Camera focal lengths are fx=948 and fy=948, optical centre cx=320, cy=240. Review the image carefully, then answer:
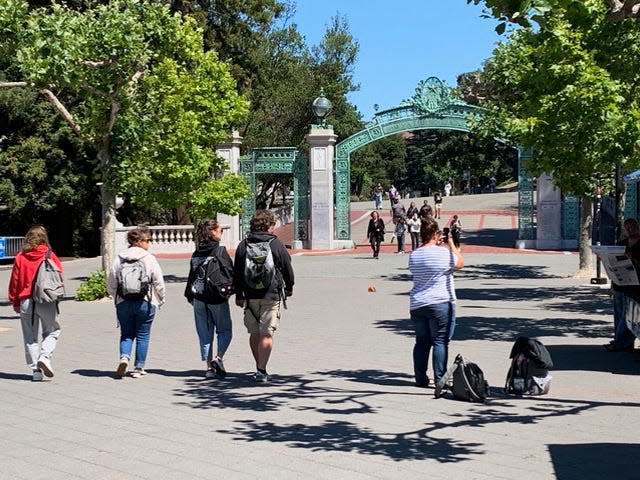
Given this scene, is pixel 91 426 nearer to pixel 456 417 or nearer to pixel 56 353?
pixel 456 417

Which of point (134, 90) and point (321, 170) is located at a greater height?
point (134, 90)

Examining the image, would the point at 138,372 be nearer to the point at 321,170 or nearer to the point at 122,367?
the point at 122,367

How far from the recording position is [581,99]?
14.5 meters

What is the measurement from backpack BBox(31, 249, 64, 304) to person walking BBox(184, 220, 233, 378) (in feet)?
4.53

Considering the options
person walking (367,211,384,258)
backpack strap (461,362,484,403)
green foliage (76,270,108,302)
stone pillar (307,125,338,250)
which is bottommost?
backpack strap (461,362,484,403)

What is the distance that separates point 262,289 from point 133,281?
4.68ft

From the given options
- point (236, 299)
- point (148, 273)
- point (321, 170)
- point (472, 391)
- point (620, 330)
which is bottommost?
point (472, 391)

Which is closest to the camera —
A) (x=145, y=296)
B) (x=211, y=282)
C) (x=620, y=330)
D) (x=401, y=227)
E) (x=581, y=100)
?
(x=211, y=282)

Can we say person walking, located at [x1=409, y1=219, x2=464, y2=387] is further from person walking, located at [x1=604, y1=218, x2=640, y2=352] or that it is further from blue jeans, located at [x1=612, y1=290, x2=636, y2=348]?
blue jeans, located at [x1=612, y1=290, x2=636, y2=348]

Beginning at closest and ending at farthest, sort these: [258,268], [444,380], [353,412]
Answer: [353,412] → [444,380] → [258,268]

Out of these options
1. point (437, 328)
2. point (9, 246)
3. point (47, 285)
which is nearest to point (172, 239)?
point (9, 246)

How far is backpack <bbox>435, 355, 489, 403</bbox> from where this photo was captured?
859 centimetres

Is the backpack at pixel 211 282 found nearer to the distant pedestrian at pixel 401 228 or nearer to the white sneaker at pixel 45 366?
the white sneaker at pixel 45 366

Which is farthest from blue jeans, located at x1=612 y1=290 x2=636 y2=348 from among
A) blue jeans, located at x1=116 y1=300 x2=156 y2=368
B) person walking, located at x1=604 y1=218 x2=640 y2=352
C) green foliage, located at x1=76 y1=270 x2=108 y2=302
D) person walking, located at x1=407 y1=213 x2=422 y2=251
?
person walking, located at x1=407 y1=213 x2=422 y2=251
